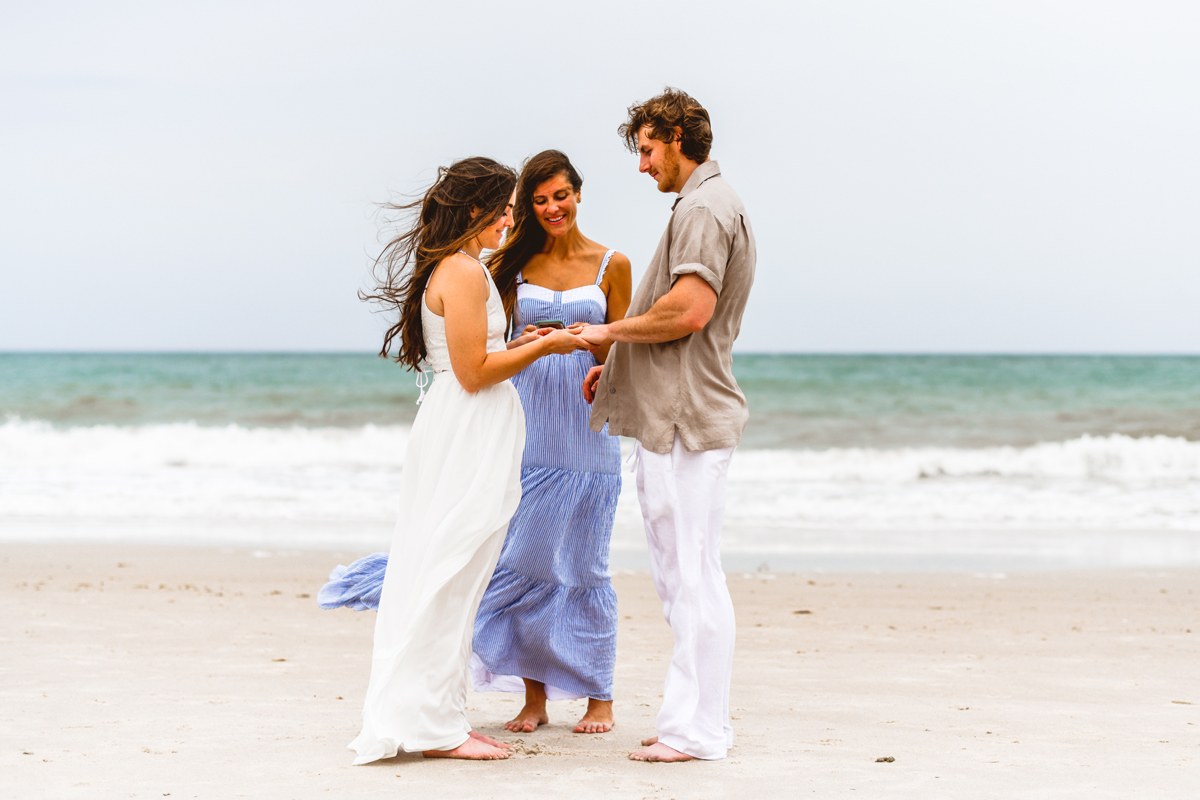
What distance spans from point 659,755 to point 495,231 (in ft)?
5.65

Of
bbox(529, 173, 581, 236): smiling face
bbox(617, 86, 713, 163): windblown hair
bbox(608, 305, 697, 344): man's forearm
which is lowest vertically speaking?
bbox(608, 305, 697, 344): man's forearm

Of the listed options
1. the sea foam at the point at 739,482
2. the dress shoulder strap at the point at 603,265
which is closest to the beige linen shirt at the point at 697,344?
the dress shoulder strap at the point at 603,265

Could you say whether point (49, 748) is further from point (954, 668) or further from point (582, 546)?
point (954, 668)

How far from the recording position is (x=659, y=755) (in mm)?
3170

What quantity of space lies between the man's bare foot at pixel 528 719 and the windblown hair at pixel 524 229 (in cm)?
142

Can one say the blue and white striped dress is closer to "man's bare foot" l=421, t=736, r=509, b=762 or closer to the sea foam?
"man's bare foot" l=421, t=736, r=509, b=762

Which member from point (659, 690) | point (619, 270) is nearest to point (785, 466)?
point (659, 690)

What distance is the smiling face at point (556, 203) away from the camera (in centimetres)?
371

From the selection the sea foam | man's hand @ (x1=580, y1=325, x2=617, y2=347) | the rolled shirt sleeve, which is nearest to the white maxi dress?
man's hand @ (x1=580, y1=325, x2=617, y2=347)

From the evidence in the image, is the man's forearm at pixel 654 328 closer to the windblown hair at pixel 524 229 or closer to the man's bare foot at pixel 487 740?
the windblown hair at pixel 524 229

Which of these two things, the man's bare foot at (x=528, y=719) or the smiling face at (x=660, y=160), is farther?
the man's bare foot at (x=528, y=719)

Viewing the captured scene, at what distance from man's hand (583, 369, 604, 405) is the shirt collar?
63 centimetres

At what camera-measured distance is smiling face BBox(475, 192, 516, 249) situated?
10.7ft

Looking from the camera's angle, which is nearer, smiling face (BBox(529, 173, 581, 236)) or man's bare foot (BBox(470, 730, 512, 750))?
man's bare foot (BBox(470, 730, 512, 750))
